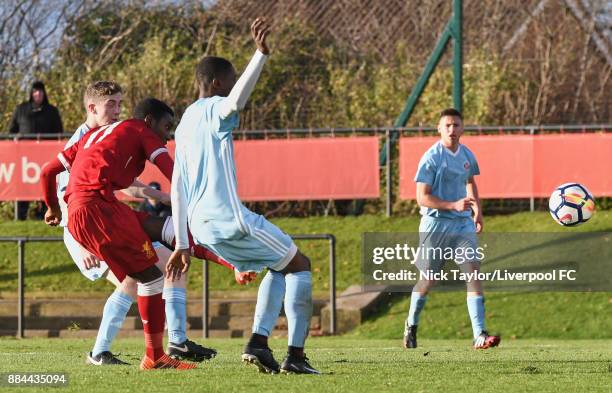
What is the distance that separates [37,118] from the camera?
20.8 m

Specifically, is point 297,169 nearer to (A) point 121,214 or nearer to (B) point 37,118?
(B) point 37,118

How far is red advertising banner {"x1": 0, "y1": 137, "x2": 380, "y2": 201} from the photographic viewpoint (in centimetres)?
1973

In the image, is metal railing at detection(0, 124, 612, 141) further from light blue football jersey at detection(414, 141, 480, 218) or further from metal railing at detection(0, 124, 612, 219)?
light blue football jersey at detection(414, 141, 480, 218)

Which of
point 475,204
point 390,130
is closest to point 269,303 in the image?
point 475,204

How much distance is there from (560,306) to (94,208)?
8.53m

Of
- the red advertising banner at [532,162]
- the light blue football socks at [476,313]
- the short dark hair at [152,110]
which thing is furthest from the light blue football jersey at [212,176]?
the red advertising banner at [532,162]

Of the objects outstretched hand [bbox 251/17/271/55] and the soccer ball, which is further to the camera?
the soccer ball

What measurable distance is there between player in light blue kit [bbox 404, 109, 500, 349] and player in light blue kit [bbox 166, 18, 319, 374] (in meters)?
3.94

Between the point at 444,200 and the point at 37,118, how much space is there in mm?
10554

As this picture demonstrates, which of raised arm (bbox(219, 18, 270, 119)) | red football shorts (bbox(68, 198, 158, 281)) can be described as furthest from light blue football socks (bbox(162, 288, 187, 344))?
raised arm (bbox(219, 18, 270, 119))

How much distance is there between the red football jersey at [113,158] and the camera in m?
8.52

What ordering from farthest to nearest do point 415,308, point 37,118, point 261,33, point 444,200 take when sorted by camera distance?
point 37,118, point 415,308, point 444,200, point 261,33

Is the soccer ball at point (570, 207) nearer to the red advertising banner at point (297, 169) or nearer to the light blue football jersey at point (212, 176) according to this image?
the light blue football jersey at point (212, 176)

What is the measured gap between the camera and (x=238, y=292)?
17.5m
